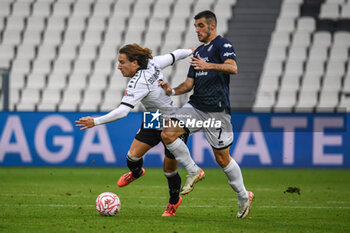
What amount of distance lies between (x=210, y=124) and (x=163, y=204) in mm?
1972

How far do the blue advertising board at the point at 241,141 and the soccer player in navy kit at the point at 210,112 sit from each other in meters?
7.03

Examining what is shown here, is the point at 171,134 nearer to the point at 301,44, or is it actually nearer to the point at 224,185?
the point at 224,185

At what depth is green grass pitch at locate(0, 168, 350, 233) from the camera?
601 centimetres

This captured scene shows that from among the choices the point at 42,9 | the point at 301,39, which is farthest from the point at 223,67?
the point at 42,9

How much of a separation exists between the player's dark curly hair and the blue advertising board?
279 inches

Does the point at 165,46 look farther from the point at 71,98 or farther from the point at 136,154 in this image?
the point at 136,154

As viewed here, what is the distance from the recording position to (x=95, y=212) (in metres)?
7.07

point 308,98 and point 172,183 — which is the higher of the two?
point 172,183

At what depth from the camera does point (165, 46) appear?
61.3 ft

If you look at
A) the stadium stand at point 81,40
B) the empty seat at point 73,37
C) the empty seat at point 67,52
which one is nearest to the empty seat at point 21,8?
the stadium stand at point 81,40

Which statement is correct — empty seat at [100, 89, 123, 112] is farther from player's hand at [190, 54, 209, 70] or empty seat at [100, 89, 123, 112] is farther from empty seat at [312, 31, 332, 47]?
player's hand at [190, 54, 209, 70]

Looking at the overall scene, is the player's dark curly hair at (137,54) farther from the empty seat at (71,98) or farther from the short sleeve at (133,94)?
the empty seat at (71,98)

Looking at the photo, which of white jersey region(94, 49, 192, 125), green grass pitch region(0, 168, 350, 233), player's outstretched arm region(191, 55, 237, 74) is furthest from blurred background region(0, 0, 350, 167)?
player's outstretched arm region(191, 55, 237, 74)

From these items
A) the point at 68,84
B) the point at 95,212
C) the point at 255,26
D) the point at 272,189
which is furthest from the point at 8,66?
the point at 95,212
